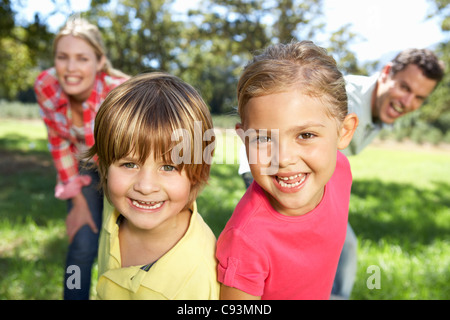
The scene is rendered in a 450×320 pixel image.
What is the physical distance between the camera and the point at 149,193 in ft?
3.89

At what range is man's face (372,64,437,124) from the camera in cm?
250

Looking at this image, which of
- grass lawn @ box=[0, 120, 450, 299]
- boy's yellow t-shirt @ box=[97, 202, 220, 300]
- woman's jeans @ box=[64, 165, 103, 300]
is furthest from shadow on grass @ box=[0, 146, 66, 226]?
boy's yellow t-shirt @ box=[97, 202, 220, 300]

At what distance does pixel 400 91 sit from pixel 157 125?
6.17ft

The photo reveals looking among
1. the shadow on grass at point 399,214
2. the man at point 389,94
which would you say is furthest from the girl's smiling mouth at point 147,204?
the shadow on grass at point 399,214

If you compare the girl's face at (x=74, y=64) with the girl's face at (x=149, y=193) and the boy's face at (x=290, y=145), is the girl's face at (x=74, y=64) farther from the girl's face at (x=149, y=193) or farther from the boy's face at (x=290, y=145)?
the boy's face at (x=290, y=145)

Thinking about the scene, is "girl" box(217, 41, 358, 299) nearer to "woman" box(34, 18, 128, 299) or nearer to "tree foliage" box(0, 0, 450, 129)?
"woman" box(34, 18, 128, 299)

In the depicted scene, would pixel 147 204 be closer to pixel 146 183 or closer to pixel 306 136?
pixel 146 183

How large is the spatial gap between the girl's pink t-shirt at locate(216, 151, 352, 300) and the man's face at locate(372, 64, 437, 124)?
1.39 m

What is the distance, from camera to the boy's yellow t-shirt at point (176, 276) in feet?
3.88

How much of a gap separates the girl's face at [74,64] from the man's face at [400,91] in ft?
5.77

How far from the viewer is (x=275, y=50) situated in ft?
4.06

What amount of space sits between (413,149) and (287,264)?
17.9m
